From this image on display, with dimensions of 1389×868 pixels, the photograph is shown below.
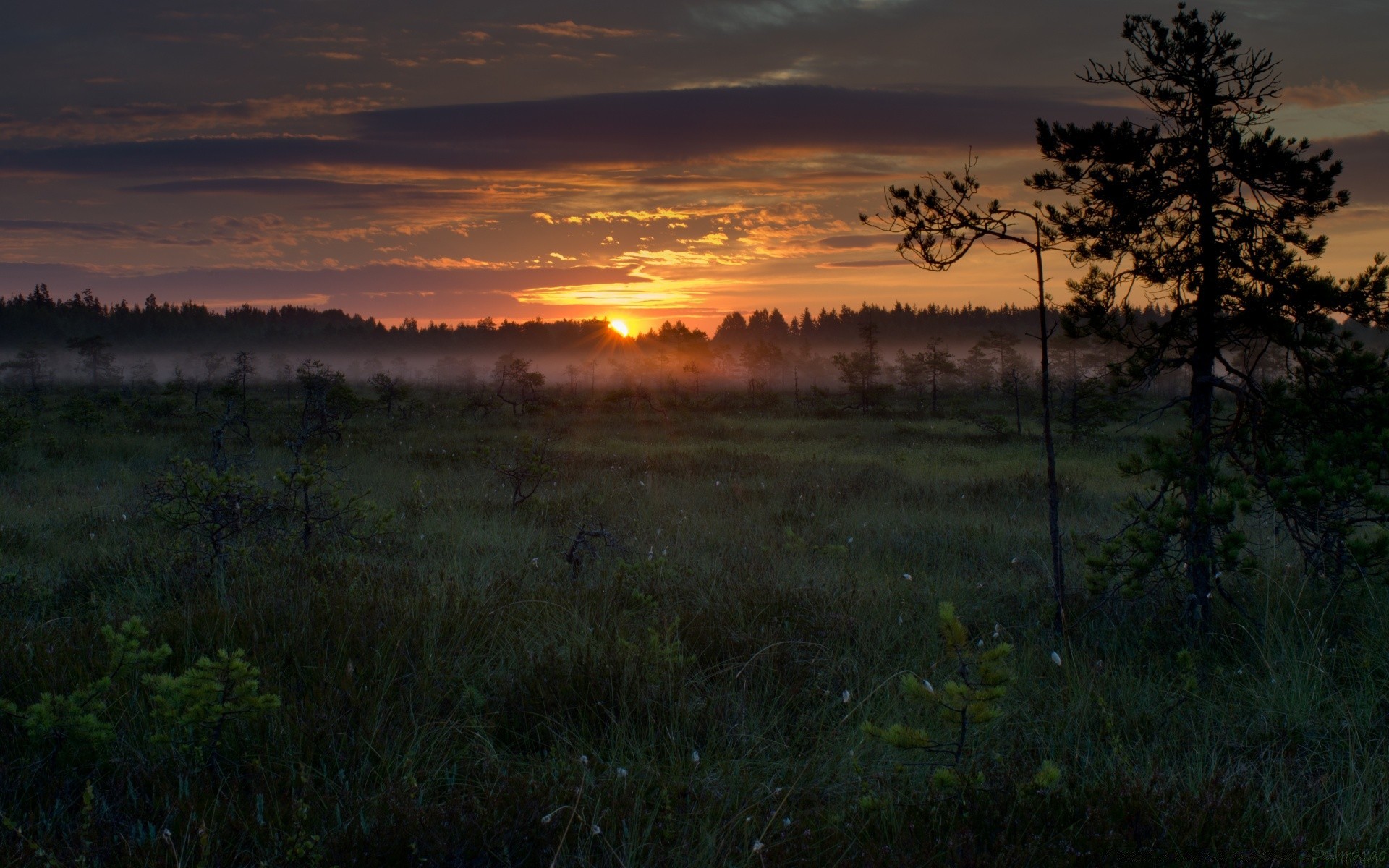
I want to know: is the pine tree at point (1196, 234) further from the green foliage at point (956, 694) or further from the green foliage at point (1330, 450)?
the green foliage at point (956, 694)

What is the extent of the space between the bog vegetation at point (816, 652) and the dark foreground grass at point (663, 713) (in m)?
Answer: 0.02

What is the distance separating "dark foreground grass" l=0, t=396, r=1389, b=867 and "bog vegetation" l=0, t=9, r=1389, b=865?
0.02 m

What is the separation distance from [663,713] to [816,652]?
47.6 inches

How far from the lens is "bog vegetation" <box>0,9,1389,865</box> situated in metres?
2.42

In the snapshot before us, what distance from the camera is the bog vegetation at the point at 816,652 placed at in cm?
242

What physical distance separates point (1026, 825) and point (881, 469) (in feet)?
36.8

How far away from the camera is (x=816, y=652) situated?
4.21 metres

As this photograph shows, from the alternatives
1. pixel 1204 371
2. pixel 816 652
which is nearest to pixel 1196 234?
pixel 1204 371

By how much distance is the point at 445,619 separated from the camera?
4.21 m

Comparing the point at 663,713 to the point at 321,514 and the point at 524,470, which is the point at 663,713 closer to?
the point at 321,514

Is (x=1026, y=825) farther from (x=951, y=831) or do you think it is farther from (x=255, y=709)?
(x=255, y=709)

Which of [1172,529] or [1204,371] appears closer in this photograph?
[1172,529]

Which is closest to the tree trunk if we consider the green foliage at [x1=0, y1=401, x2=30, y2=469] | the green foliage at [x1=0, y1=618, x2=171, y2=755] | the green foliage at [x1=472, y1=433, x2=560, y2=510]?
the green foliage at [x1=0, y1=618, x2=171, y2=755]

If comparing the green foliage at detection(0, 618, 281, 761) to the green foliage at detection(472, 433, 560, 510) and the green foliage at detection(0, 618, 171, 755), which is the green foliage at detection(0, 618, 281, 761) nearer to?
the green foliage at detection(0, 618, 171, 755)
